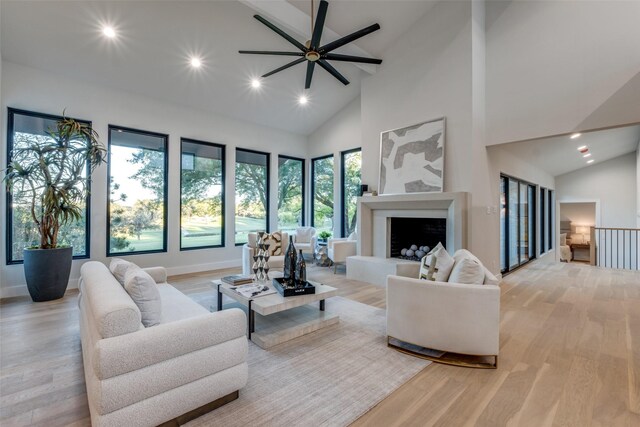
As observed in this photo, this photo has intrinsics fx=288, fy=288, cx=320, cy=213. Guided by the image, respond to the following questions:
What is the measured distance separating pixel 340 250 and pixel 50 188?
4.60m

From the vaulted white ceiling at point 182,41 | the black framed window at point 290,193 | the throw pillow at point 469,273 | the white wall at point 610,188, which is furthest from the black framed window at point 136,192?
the white wall at point 610,188

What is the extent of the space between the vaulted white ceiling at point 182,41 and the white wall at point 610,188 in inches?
330

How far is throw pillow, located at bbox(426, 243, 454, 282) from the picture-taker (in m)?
2.61

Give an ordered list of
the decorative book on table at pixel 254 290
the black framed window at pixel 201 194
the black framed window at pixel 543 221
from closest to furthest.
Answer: the decorative book on table at pixel 254 290 < the black framed window at pixel 201 194 < the black framed window at pixel 543 221

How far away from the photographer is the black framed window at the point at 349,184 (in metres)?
6.85

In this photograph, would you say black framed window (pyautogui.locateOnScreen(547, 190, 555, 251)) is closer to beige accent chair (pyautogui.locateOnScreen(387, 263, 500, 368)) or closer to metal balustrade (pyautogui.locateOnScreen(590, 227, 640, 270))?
metal balustrade (pyautogui.locateOnScreen(590, 227, 640, 270))

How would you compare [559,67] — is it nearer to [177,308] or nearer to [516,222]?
[516,222]

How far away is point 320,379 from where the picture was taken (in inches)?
84.8

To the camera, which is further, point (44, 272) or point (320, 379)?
point (44, 272)

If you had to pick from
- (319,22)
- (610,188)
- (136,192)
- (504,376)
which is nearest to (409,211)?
(504,376)

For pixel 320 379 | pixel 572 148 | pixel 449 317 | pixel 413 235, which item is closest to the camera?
pixel 320 379

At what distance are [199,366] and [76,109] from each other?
16.6 ft

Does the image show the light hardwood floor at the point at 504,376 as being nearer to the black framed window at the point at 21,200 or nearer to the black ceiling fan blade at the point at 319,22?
the black framed window at the point at 21,200

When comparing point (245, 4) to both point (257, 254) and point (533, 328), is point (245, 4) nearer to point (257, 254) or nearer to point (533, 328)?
point (257, 254)
